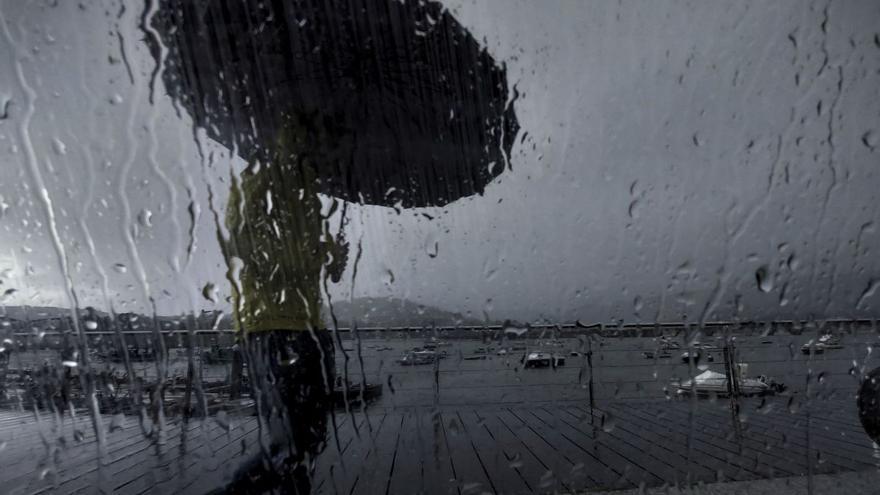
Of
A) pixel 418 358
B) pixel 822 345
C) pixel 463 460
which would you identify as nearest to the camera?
pixel 418 358

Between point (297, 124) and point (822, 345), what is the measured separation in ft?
8.87

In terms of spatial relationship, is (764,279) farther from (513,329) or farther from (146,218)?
(146,218)

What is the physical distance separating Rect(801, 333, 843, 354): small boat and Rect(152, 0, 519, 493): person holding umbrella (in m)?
2.08

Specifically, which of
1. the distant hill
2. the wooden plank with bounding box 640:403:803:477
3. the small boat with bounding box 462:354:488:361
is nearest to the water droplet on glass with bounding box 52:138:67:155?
the distant hill

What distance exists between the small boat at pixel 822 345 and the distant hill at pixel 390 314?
164 cm

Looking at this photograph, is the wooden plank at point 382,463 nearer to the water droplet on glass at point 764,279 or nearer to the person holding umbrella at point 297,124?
Result: the person holding umbrella at point 297,124

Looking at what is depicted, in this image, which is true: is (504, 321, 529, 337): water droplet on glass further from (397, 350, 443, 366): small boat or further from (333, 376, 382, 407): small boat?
(333, 376, 382, 407): small boat

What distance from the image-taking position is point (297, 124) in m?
2.15

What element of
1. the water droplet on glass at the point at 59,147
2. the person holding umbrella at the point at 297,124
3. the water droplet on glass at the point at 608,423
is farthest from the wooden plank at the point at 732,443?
the water droplet on glass at the point at 59,147

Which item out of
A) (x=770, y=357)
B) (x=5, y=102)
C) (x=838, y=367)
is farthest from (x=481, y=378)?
(x=5, y=102)

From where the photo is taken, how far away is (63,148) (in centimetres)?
197

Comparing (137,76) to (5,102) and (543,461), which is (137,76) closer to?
(5,102)

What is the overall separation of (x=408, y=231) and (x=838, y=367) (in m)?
2.21

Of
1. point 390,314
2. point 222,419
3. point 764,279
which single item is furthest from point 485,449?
point 764,279
